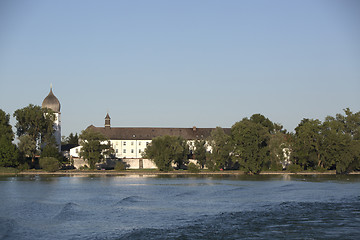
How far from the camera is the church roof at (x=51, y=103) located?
11106cm

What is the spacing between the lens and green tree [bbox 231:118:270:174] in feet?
279

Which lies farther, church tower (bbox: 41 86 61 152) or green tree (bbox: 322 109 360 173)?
church tower (bbox: 41 86 61 152)

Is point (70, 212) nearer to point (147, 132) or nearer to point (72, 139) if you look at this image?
point (147, 132)

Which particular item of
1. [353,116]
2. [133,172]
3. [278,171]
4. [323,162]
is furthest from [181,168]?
[353,116]

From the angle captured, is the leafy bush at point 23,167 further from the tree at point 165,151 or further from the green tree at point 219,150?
the green tree at point 219,150

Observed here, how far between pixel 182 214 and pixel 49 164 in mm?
57827

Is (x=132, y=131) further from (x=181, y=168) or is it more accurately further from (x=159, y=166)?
(x=159, y=166)

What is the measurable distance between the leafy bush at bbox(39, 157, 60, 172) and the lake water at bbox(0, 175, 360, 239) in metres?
35.8

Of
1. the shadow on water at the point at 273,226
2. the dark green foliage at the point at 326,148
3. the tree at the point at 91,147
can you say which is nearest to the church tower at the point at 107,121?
the tree at the point at 91,147

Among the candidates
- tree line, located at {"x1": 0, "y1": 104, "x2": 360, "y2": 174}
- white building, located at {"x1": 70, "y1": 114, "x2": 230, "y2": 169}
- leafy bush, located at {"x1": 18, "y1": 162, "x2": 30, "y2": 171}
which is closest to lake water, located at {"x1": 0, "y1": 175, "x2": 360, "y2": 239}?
tree line, located at {"x1": 0, "y1": 104, "x2": 360, "y2": 174}

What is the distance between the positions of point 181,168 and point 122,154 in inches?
829

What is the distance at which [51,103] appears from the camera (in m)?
111

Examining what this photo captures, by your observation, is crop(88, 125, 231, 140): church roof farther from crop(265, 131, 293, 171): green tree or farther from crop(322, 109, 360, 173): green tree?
crop(322, 109, 360, 173): green tree

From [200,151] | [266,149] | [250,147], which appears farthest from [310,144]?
[200,151]
